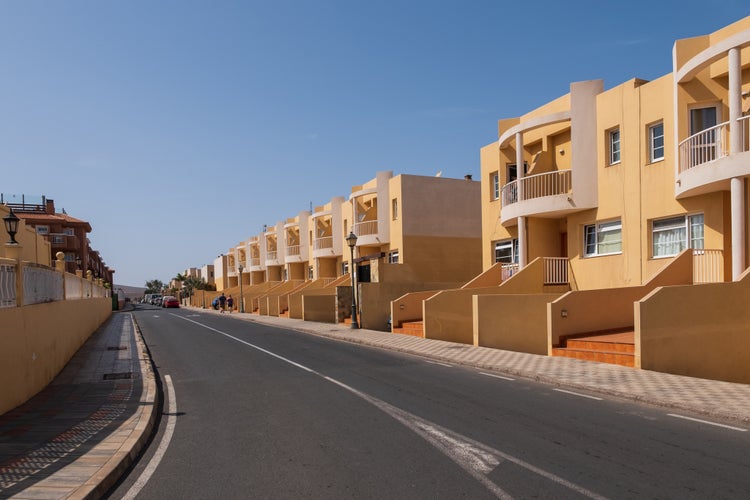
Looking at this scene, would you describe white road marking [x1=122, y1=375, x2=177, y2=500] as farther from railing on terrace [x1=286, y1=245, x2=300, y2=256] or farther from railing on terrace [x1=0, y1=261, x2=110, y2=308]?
railing on terrace [x1=286, y1=245, x2=300, y2=256]

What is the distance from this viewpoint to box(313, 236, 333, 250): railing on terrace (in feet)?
149

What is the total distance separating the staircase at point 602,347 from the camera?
42.9ft

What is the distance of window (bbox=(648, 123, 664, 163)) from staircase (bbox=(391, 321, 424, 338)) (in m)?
9.92

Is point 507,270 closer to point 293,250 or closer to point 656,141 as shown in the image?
point 656,141

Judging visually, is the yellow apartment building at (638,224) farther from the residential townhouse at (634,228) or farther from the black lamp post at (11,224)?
the black lamp post at (11,224)

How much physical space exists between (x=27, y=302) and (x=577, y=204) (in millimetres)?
16356

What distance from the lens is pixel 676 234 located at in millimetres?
16641

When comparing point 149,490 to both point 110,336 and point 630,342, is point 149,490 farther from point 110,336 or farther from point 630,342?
point 110,336

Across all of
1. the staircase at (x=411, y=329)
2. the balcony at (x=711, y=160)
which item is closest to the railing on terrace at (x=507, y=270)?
the staircase at (x=411, y=329)

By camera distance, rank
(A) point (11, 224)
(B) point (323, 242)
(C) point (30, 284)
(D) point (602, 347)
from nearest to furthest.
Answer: (C) point (30, 284) < (A) point (11, 224) < (D) point (602, 347) < (B) point (323, 242)

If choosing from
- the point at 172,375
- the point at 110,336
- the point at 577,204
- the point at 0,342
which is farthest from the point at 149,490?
the point at 110,336

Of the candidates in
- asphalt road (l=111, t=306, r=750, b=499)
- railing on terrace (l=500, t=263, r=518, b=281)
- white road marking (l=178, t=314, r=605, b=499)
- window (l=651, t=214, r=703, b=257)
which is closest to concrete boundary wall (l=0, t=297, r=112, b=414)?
asphalt road (l=111, t=306, r=750, b=499)

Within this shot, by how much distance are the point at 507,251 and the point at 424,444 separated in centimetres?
1866

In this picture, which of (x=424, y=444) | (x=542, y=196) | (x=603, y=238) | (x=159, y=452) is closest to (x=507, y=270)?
(x=542, y=196)
